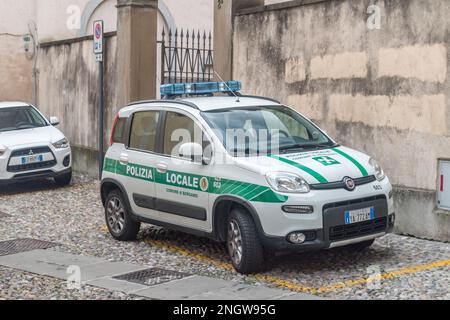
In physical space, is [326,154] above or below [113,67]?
below

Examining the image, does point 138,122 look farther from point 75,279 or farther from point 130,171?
point 75,279

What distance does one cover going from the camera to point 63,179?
14.9 metres

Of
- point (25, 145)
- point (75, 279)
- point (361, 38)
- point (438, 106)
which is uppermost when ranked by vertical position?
point (361, 38)

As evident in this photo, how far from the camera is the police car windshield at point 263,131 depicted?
830 centimetres

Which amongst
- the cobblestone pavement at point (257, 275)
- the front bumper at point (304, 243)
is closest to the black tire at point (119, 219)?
the cobblestone pavement at point (257, 275)

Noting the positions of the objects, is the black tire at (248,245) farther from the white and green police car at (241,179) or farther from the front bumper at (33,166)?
the front bumper at (33,166)

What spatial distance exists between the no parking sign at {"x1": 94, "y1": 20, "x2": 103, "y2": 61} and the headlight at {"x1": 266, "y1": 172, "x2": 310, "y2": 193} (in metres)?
7.55

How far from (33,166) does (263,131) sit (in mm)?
6913

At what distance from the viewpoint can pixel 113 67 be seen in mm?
15555

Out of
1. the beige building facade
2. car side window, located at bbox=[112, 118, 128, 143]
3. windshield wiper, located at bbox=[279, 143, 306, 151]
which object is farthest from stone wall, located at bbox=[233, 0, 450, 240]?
the beige building facade

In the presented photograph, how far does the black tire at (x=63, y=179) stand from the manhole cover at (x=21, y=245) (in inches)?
186

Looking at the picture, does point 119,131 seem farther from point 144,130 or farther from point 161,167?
point 161,167
